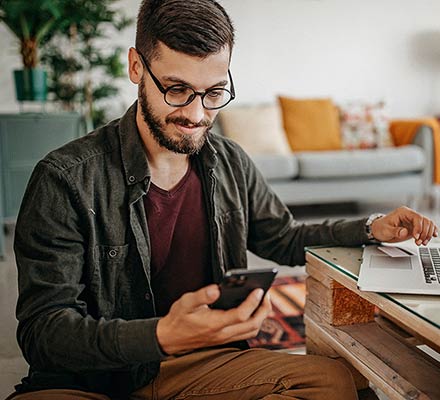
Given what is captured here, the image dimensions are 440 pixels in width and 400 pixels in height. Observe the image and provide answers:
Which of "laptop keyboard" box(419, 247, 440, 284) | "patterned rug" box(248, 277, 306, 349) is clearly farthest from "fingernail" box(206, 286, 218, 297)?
"patterned rug" box(248, 277, 306, 349)

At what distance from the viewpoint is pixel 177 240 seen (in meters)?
1.29

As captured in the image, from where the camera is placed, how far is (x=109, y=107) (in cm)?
422

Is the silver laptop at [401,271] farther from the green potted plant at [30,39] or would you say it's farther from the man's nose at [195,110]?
the green potted plant at [30,39]

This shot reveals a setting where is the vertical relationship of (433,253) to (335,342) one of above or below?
above

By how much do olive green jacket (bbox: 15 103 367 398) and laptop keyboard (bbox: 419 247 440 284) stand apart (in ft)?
0.47

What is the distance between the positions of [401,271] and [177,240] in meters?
0.46

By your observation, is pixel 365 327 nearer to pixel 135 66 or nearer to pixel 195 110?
pixel 195 110

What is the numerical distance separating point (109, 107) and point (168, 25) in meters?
3.16

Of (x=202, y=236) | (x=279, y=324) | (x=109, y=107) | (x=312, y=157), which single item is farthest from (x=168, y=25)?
(x=109, y=107)

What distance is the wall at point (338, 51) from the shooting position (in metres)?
4.64

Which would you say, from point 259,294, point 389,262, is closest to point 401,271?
point 389,262

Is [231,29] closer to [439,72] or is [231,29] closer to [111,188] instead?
[111,188]

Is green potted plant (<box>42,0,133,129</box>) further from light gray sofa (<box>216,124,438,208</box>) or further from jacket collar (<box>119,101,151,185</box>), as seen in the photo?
jacket collar (<box>119,101,151,185</box>)

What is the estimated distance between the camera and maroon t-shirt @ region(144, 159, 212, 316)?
4.14 ft
